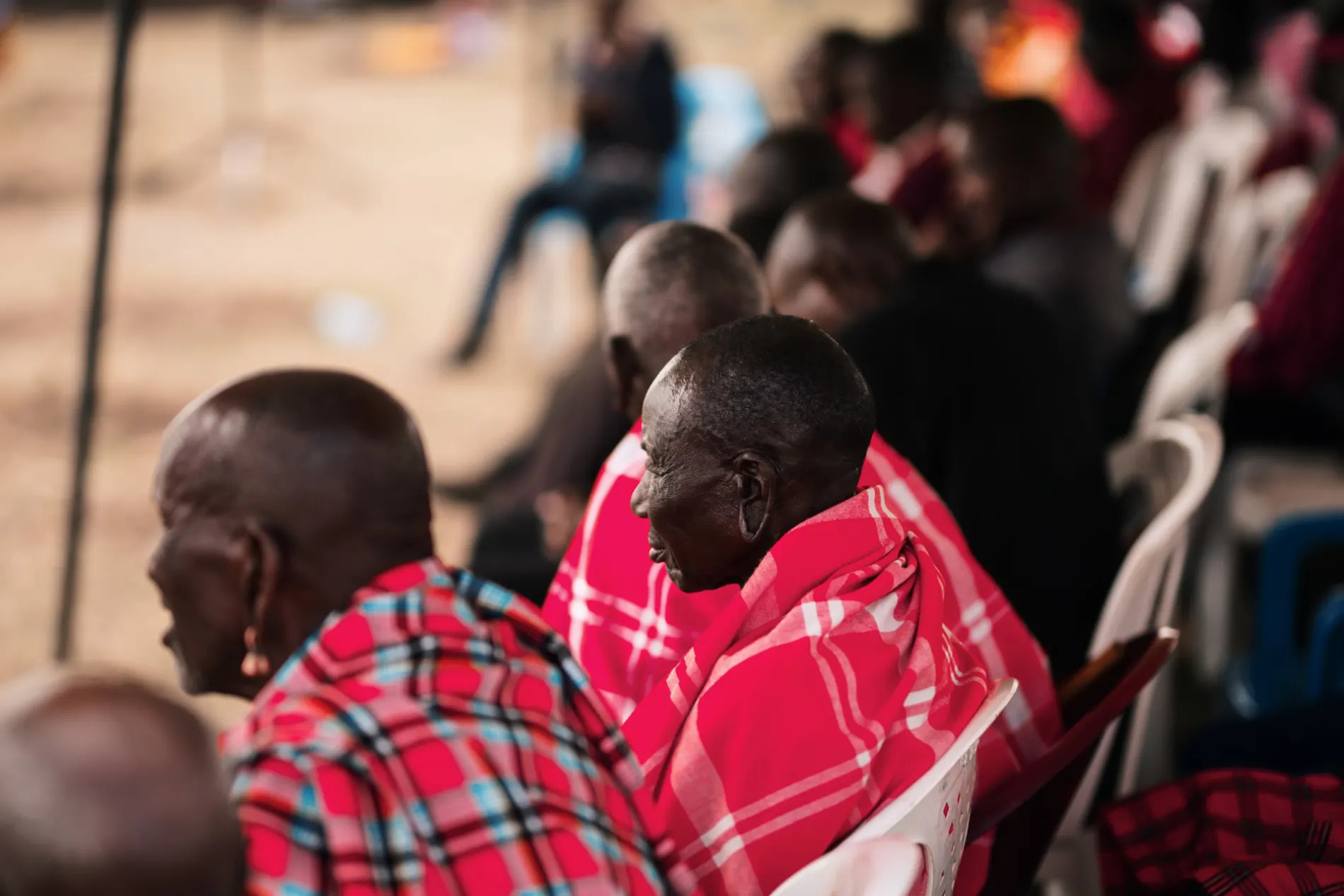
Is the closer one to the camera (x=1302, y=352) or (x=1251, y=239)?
(x=1302, y=352)

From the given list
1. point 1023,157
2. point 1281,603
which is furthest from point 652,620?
point 1023,157

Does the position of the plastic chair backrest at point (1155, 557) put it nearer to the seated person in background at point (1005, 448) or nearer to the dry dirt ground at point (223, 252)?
the seated person in background at point (1005, 448)

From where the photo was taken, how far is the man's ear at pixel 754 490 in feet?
4.66

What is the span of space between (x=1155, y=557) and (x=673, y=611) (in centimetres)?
66

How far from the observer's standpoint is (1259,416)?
3.27 metres

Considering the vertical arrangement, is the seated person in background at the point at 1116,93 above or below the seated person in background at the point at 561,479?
above

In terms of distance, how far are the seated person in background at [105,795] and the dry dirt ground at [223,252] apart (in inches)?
95.8

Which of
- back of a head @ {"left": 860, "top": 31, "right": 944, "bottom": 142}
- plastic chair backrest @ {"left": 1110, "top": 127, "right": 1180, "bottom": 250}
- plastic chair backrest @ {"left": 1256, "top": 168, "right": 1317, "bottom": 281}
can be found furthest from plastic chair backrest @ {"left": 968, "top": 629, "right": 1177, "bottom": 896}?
back of a head @ {"left": 860, "top": 31, "right": 944, "bottom": 142}

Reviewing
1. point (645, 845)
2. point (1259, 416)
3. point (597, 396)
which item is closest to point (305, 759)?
point (645, 845)

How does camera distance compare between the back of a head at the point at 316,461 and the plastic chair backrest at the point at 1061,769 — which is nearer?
the back of a head at the point at 316,461

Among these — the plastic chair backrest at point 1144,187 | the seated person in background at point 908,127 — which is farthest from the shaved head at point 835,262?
the plastic chair backrest at point 1144,187

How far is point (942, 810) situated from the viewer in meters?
1.21

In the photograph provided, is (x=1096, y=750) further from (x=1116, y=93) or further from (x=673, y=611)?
(x=1116, y=93)

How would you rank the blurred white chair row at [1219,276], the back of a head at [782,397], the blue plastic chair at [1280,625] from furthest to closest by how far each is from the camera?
the blurred white chair row at [1219,276] < the blue plastic chair at [1280,625] < the back of a head at [782,397]
